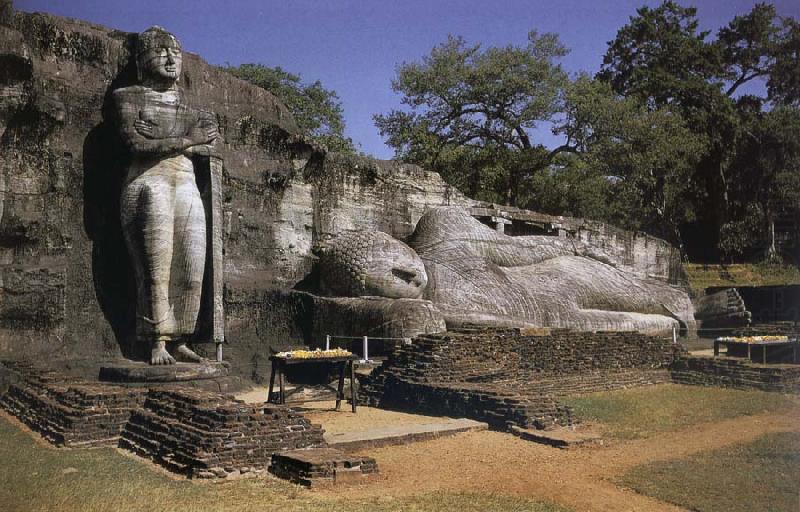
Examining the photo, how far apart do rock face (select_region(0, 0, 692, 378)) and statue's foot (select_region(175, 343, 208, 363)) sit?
0.73 metres

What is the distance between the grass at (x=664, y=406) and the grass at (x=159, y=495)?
3.48 metres

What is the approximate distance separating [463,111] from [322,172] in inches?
524

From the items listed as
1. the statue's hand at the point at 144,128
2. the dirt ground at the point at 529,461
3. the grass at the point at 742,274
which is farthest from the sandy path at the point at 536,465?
the grass at the point at 742,274

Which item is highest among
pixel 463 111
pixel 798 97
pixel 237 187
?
pixel 463 111

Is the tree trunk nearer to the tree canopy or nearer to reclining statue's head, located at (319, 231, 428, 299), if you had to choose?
the tree canopy

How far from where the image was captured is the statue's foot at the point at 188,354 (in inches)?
426

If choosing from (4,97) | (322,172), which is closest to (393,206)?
(322,172)

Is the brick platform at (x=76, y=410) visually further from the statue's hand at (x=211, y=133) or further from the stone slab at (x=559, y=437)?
the stone slab at (x=559, y=437)

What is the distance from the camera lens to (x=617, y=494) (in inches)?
265

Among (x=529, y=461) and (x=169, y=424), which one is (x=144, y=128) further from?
(x=529, y=461)

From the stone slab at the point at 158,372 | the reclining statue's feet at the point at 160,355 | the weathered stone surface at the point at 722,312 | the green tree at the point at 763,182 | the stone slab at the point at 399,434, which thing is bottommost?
the stone slab at the point at 399,434

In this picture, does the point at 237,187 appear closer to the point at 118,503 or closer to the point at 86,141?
the point at 86,141

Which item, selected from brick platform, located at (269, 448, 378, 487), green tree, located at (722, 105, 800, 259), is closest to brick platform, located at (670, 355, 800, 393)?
brick platform, located at (269, 448, 378, 487)

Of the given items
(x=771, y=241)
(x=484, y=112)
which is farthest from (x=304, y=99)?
(x=771, y=241)
